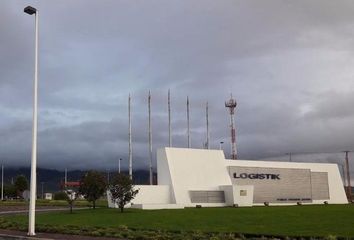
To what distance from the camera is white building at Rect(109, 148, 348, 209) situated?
65.4 metres

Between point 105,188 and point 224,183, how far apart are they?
68.9 feet

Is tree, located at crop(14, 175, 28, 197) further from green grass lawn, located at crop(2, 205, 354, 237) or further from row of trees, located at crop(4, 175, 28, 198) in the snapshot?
green grass lawn, located at crop(2, 205, 354, 237)

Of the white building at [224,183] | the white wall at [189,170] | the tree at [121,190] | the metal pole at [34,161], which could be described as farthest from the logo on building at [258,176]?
the metal pole at [34,161]

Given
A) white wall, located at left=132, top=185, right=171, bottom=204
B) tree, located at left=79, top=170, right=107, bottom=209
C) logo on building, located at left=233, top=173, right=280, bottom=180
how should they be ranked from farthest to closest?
logo on building, located at left=233, top=173, right=280, bottom=180, white wall, located at left=132, top=185, right=171, bottom=204, tree, located at left=79, top=170, right=107, bottom=209

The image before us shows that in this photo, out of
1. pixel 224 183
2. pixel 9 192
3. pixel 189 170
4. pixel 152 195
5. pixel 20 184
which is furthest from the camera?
pixel 9 192

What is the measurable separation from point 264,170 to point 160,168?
1731 centimetres

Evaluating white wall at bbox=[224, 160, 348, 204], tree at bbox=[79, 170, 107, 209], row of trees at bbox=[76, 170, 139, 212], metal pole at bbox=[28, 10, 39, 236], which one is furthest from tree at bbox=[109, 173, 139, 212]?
white wall at bbox=[224, 160, 348, 204]

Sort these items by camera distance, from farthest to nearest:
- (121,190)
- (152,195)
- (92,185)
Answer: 1. (152,195)
2. (92,185)
3. (121,190)

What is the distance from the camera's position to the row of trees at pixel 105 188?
52625 millimetres

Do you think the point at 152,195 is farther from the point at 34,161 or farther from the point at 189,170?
the point at 34,161

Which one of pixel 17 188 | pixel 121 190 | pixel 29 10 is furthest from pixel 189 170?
pixel 17 188

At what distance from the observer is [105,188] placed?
2191 inches

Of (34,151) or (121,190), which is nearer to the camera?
(34,151)

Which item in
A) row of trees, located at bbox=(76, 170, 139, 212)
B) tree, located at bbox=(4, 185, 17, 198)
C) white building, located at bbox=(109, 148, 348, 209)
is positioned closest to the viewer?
row of trees, located at bbox=(76, 170, 139, 212)
